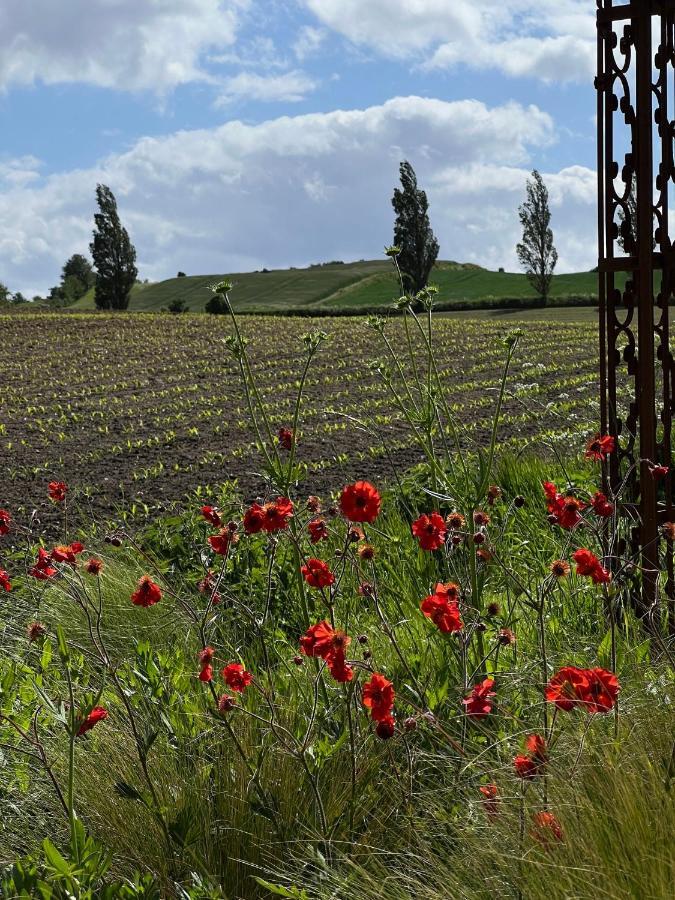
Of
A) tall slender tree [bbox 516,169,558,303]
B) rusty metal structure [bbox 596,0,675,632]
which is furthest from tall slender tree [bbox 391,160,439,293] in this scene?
rusty metal structure [bbox 596,0,675,632]

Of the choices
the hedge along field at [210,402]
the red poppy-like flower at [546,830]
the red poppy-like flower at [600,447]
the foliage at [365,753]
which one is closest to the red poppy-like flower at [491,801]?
the foliage at [365,753]

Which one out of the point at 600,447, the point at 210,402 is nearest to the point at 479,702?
the point at 600,447

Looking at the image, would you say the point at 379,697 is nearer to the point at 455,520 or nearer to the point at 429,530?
the point at 429,530

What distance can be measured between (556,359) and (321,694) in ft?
53.5

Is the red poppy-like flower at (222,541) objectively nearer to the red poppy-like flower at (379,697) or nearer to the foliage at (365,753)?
the foliage at (365,753)

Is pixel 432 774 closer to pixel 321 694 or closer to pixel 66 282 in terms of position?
pixel 321 694

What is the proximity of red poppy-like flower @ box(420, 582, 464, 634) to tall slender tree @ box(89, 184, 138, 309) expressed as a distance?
43.8 m

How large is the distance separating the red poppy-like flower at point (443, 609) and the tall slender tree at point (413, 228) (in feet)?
143

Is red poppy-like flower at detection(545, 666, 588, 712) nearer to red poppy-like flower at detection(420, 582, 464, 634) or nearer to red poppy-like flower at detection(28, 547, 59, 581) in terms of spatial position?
red poppy-like flower at detection(420, 582, 464, 634)

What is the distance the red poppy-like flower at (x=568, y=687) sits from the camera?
195 centimetres

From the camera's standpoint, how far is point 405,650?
137 inches

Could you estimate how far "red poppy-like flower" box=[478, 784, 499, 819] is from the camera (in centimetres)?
218

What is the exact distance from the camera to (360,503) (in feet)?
8.36

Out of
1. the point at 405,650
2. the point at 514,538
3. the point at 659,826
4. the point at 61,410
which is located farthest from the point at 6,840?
the point at 61,410
